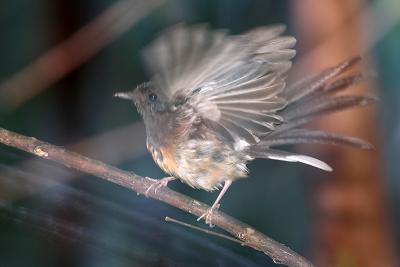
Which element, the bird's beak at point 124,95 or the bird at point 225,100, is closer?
the bird at point 225,100

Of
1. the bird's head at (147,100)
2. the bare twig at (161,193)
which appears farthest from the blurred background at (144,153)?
the bird's head at (147,100)

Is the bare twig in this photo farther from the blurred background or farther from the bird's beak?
the bird's beak

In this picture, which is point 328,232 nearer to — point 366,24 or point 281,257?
point 366,24

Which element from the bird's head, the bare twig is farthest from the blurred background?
the bird's head

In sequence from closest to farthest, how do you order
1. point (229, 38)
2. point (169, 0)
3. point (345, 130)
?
point (229, 38) < point (345, 130) < point (169, 0)

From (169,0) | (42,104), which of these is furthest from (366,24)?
A: (42,104)

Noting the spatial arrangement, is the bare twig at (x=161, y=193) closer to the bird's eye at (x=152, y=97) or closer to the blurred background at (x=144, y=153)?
the blurred background at (x=144, y=153)
